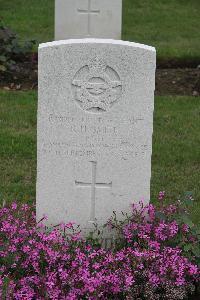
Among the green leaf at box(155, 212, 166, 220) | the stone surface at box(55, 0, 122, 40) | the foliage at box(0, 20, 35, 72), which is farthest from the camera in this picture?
the stone surface at box(55, 0, 122, 40)

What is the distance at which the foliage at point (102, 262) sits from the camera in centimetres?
421

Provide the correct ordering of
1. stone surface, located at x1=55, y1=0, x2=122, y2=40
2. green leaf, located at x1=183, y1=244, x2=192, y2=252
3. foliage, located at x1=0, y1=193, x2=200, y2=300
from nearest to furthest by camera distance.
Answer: foliage, located at x1=0, y1=193, x2=200, y2=300
green leaf, located at x1=183, y1=244, x2=192, y2=252
stone surface, located at x1=55, y1=0, x2=122, y2=40

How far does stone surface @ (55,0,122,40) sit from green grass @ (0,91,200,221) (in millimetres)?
2267

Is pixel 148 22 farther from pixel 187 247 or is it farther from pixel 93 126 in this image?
pixel 187 247

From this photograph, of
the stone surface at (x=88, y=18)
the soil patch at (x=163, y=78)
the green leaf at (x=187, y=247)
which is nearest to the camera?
the green leaf at (x=187, y=247)

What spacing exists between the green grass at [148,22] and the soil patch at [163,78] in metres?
0.34

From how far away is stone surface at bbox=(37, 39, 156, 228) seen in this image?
Answer: 4.54 m

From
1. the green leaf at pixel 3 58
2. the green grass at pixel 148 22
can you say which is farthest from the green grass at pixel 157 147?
the green grass at pixel 148 22

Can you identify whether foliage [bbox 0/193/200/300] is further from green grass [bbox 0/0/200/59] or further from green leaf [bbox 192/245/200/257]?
green grass [bbox 0/0/200/59]

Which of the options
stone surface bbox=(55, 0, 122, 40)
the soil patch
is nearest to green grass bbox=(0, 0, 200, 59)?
the soil patch

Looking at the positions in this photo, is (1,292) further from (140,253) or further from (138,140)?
(138,140)

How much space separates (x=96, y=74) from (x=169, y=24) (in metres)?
8.60

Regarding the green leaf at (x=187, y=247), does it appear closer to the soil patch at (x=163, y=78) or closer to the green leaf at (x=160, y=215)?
the green leaf at (x=160, y=215)

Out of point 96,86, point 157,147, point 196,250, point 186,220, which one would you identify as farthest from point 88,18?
point 196,250
